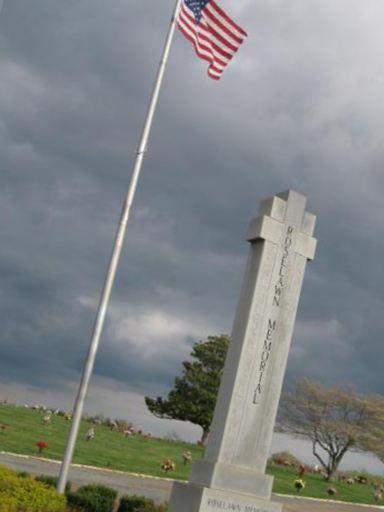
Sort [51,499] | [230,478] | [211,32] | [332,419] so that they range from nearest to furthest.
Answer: [230,478] < [51,499] < [211,32] < [332,419]

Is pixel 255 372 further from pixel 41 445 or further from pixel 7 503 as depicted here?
pixel 41 445

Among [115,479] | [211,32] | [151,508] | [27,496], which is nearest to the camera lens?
[27,496]

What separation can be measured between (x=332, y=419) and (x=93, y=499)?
31146mm

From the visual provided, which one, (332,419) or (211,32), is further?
(332,419)

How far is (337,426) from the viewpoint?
44.9 metres

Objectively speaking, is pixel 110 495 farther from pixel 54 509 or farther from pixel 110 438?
pixel 110 438

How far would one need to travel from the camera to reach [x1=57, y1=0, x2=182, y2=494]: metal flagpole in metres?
17.3

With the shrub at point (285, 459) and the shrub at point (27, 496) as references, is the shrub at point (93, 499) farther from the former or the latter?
the shrub at point (285, 459)

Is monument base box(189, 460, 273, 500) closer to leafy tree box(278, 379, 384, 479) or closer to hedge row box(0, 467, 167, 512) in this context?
hedge row box(0, 467, 167, 512)

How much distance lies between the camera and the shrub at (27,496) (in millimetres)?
15164

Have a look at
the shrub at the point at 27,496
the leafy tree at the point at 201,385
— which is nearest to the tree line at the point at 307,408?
the leafy tree at the point at 201,385

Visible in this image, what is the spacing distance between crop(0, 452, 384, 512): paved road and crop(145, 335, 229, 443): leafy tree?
1920 cm

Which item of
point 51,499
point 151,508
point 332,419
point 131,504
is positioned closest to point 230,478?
point 51,499

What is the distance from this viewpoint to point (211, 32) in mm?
20641
